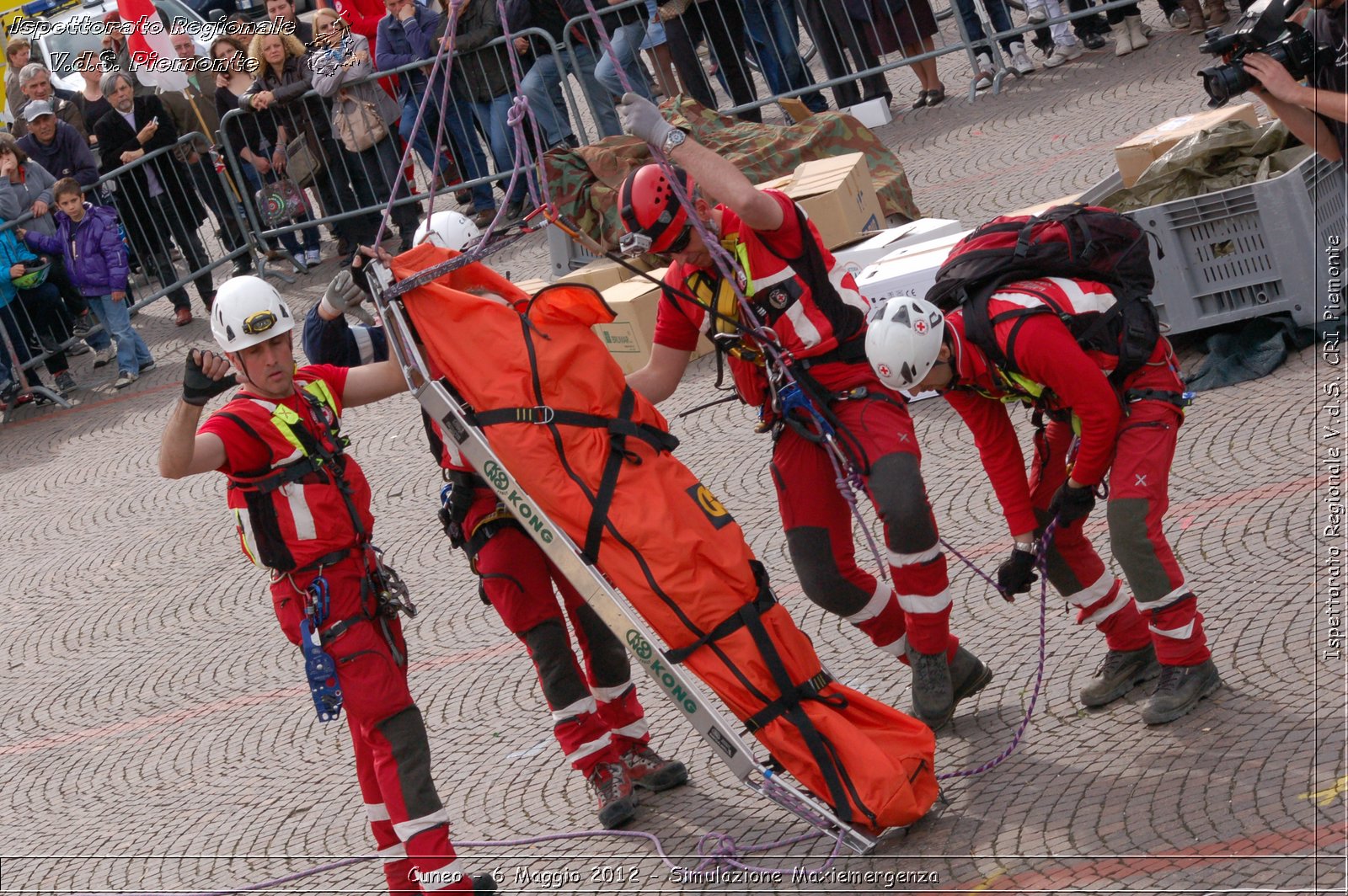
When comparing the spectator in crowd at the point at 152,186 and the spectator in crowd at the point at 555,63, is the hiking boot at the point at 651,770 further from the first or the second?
the spectator in crowd at the point at 152,186

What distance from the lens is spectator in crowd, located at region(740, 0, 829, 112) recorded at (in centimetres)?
1351

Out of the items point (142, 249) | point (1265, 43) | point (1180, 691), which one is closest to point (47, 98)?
point (142, 249)

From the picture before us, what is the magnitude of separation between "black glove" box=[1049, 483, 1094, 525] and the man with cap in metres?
2.45

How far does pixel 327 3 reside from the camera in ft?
60.0

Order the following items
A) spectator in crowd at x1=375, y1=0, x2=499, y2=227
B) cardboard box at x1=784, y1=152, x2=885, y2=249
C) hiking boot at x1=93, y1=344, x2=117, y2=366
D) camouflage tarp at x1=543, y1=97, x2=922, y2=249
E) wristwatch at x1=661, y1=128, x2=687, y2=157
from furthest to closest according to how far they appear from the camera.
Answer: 1. hiking boot at x1=93, y1=344, x2=117, y2=366
2. spectator in crowd at x1=375, y1=0, x2=499, y2=227
3. camouflage tarp at x1=543, y1=97, x2=922, y2=249
4. cardboard box at x1=784, y1=152, x2=885, y2=249
5. wristwatch at x1=661, y1=128, x2=687, y2=157

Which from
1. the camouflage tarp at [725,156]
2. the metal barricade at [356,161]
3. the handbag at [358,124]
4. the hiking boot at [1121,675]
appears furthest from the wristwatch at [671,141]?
the handbag at [358,124]

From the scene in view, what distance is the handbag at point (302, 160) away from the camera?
47.8 ft

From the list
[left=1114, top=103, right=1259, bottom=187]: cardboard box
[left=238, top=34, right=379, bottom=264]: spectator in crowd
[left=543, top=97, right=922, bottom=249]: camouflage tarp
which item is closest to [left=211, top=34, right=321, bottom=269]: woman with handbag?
[left=238, top=34, right=379, bottom=264]: spectator in crowd

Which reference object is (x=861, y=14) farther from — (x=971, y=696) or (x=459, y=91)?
(x=971, y=696)

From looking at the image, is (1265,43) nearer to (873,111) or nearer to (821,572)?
(821,572)

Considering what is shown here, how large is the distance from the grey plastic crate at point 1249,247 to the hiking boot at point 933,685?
2.82 m

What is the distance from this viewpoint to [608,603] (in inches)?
200

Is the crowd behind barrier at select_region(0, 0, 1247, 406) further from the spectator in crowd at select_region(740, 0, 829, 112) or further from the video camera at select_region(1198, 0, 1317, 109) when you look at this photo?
the video camera at select_region(1198, 0, 1317, 109)

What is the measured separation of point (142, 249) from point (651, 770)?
11.0m
